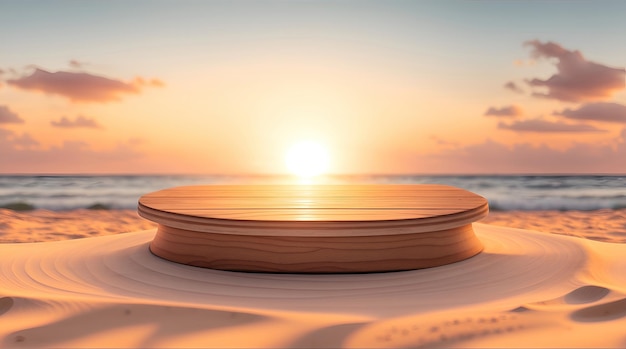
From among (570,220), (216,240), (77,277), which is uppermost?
(216,240)

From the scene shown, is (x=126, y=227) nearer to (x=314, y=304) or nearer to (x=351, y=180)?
(x=314, y=304)

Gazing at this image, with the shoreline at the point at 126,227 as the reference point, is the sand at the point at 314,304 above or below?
above

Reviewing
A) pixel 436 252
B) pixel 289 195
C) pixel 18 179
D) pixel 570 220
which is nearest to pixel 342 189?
pixel 289 195

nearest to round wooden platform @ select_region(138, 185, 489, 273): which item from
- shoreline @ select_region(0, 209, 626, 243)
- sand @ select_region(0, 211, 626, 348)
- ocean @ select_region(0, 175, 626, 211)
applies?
sand @ select_region(0, 211, 626, 348)

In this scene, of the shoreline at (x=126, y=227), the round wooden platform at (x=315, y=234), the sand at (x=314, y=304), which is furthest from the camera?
the shoreline at (x=126, y=227)

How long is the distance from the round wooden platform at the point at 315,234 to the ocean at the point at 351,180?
9602 mm

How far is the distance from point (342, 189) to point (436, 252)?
4.08 ft

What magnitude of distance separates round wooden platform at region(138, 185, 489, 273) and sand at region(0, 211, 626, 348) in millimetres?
60

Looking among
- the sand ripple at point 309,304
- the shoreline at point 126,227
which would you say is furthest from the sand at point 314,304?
the shoreline at point 126,227

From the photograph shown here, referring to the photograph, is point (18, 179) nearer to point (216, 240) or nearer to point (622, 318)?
point (216, 240)

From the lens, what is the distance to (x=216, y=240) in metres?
2.25

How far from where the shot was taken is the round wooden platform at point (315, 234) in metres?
2.07

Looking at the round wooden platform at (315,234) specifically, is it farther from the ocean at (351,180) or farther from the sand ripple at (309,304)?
the ocean at (351,180)

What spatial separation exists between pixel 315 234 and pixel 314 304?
0.33m
